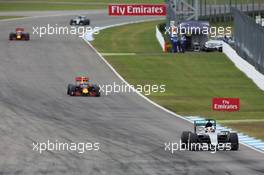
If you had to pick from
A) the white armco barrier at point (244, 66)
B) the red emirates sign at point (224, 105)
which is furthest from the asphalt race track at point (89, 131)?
the white armco barrier at point (244, 66)

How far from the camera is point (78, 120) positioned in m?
32.7

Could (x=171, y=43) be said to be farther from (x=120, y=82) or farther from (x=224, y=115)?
(x=224, y=115)

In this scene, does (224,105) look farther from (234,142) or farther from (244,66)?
(244,66)

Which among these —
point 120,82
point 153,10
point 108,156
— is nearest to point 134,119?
point 108,156

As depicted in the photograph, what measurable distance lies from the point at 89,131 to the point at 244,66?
23.7 meters

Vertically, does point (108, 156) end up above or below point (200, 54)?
above

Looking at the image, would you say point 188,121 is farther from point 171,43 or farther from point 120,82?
point 171,43

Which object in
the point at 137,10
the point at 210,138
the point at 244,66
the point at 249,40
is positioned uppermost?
the point at 210,138

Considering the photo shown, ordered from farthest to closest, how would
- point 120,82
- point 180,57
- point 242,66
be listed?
point 180,57
point 242,66
point 120,82

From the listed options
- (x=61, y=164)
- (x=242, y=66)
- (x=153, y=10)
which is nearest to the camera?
(x=61, y=164)

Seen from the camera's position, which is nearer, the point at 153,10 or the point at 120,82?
the point at 120,82

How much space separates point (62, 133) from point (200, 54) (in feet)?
111

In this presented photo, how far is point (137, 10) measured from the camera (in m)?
110

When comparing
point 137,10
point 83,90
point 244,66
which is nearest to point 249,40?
point 244,66
